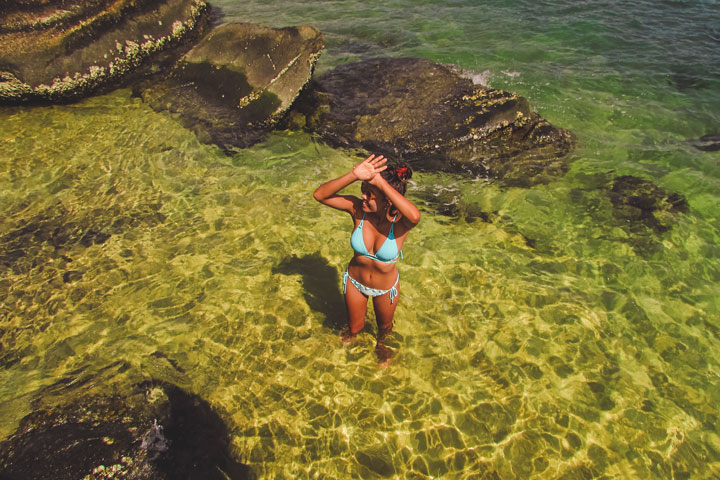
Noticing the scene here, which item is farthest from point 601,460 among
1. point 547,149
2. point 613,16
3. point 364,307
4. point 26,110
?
point 613,16

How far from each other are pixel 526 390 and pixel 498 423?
0.60 m

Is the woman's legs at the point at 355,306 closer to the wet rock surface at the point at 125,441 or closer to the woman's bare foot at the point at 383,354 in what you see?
the woman's bare foot at the point at 383,354

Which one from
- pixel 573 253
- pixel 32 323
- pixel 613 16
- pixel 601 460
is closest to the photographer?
pixel 601 460

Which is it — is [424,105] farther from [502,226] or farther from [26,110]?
[26,110]

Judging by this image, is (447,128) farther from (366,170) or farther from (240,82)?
(366,170)

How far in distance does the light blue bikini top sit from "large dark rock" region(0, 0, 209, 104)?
10.2 meters

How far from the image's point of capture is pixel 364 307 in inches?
188

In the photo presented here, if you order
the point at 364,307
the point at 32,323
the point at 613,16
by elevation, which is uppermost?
the point at 613,16

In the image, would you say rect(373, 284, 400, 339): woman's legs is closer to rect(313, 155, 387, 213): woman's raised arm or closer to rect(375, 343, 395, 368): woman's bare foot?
rect(375, 343, 395, 368): woman's bare foot

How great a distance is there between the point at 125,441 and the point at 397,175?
11.2ft

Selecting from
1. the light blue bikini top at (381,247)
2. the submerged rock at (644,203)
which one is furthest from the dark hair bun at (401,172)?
the submerged rock at (644,203)

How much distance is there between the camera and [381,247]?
3977 millimetres

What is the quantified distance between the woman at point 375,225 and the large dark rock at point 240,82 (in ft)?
19.2

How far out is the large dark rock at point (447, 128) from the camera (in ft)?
27.8
